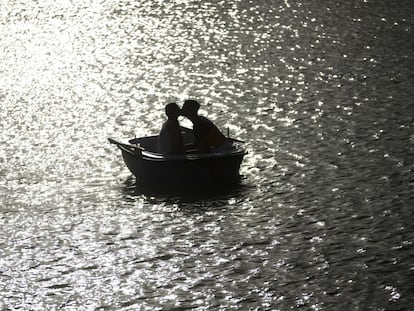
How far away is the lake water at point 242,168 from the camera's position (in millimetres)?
22484

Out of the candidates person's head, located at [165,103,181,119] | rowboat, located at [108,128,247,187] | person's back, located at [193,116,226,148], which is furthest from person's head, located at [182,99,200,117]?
rowboat, located at [108,128,247,187]

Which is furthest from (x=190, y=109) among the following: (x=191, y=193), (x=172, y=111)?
(x=191, y=193)

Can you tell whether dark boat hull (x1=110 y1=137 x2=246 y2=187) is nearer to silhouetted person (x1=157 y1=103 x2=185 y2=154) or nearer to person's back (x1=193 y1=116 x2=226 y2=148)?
silhouetted person (x1=157 y1=103 x2=185 y2=154)

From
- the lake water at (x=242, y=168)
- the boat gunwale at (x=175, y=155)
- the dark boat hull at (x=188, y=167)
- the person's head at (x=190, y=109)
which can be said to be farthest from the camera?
the person's head at (x=190, y=109)

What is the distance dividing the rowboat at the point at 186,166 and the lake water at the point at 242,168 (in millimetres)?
321

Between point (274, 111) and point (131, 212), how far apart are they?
25.7 feet

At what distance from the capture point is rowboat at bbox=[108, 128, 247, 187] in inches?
1059

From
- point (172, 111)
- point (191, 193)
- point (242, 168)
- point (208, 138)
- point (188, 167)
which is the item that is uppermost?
point (172, 111)

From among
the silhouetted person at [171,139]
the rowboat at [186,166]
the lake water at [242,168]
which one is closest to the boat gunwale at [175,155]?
the rowboat at [186,166]

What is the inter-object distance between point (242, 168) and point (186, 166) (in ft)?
6.20

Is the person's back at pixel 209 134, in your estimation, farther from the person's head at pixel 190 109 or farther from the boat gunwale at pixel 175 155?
the person's head at pixel 190 109

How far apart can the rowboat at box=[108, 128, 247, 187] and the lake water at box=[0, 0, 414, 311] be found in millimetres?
321

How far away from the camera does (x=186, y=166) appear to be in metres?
27.0

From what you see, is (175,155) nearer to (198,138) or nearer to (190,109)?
(198,138)
